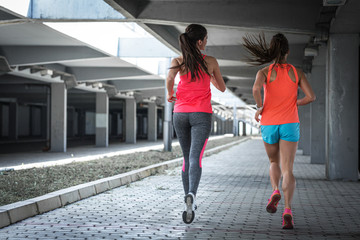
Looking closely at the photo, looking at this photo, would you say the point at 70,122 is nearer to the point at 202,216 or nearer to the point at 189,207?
the point at 202,216

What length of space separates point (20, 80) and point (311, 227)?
2149cm

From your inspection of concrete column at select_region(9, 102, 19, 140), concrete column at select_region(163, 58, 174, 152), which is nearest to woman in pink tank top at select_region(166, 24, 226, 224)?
concrete column at select_region(163, 58, 174, 152)

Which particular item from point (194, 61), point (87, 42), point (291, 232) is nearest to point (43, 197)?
point (194, 61)

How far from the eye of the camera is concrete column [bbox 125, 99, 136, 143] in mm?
36594

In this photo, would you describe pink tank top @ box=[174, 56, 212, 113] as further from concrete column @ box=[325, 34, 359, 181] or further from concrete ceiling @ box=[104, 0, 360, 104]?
concrete column @ box=[325, 34, 359, 181]

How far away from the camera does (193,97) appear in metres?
5.48

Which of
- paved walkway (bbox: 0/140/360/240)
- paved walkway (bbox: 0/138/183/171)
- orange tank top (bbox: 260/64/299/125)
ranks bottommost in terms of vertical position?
paved walkway (bbox: 0/138/183/171)

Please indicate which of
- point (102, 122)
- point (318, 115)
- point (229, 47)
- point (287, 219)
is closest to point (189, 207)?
point (287, 219)

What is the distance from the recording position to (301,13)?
11711mm

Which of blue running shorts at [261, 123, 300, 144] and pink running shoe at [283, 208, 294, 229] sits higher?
blue running shorts at [261, 123, 300, 144]

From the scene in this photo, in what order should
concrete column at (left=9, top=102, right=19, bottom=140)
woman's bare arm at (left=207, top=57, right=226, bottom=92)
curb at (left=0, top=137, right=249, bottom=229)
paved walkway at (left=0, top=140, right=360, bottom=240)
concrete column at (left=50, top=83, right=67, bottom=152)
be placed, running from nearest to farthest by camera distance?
1. paved walkway at (left=0, top=140, right=360, bottom=240)
2. woman's bare arm at (left=207, top=57, right=226, bottom=92)
3. curb at (left=0, top=137, right=249, bottom=229)
4. concrete column at (left=50, top=83, right=67, bottom=152)
5. concrete column at (left=9, top=102, right=19, bottom=140)

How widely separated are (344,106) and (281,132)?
6660 mm

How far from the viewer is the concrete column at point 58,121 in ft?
77.0

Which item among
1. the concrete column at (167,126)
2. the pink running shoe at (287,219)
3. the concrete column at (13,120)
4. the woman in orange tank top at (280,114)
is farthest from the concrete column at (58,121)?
the concrete column at (13,120)
